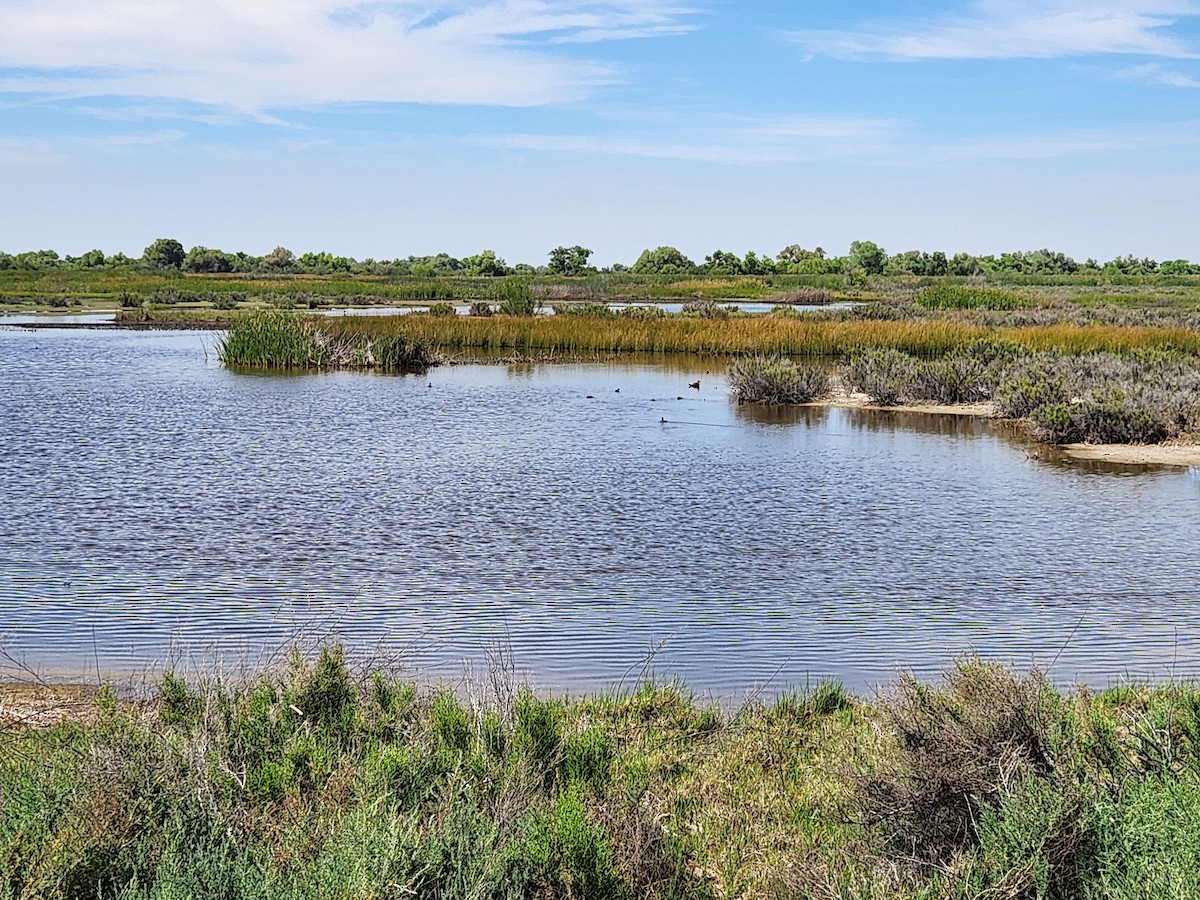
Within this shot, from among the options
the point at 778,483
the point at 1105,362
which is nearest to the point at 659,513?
the point at 778,483

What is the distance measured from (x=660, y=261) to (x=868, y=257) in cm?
Answer: 2496

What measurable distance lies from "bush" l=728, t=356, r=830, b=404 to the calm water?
155 inches

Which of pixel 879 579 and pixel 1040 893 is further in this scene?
pixel 879 579

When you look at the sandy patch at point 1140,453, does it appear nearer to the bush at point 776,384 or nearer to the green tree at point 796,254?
the bush at point 776,384

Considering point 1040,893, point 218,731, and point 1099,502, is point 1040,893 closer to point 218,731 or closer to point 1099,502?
point 218,731

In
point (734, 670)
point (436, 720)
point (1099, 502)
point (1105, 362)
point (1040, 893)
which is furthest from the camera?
point (1105, 362)

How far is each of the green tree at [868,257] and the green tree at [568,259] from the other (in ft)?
95.7

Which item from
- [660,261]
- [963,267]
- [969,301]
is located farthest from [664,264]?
[969,301]

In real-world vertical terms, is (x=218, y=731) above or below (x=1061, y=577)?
above

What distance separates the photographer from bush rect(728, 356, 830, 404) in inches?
1021

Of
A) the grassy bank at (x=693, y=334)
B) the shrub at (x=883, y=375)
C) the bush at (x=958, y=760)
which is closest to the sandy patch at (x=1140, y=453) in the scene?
the shrub at (x=883, y=375)

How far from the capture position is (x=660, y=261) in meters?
142

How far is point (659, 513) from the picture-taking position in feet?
43.5

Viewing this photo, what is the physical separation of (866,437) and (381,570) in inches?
485
